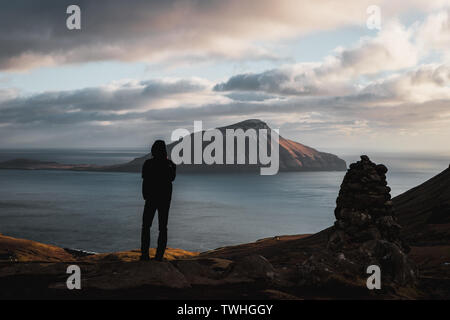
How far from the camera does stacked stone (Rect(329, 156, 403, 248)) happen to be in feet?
80.6

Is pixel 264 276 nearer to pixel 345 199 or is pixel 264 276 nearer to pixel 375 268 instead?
pixel 375 268

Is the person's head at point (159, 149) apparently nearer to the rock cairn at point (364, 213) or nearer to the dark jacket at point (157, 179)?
the dark jacket at point (157, 179)

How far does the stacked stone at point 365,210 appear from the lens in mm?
24562

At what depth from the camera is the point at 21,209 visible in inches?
6609

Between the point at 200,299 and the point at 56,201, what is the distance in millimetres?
199029

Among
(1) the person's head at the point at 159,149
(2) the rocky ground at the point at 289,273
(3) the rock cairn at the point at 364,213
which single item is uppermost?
(1) the person's head at the point at 159,149

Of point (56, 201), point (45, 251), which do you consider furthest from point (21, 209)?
point (45, 251)

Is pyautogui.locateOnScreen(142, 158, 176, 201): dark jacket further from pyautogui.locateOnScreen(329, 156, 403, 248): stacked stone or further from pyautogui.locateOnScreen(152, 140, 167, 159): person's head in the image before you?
pyautogui.locateOnScreen(329, 156, 403, 248): stacked stone

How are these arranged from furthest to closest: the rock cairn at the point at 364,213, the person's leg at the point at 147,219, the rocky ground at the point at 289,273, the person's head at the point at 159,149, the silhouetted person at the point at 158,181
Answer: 1. the rock cairn at the point at 364,213
2. the person's leg at the point at 147,219
3. the silhouetted person at the point at 158,181
4. the person's head at the point at 159,149
5. the rocky ground at the point at 289,273

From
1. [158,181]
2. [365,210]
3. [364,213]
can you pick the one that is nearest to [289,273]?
[158,181]

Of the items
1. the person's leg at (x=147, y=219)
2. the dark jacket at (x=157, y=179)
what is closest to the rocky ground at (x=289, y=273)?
the person's leg at (x=147, y=219)

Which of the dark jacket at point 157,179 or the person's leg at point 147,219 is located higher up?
the dark jacket at point 157,179
